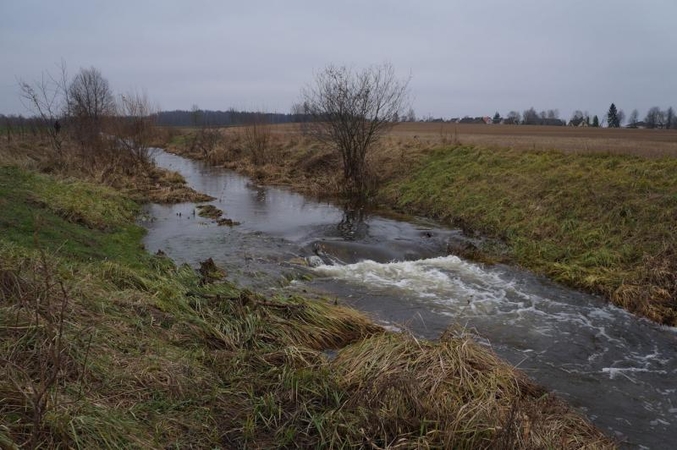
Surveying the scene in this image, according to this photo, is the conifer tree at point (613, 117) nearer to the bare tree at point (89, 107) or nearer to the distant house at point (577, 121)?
the distant house at point (577, 121)

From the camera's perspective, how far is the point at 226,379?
480 centimetres

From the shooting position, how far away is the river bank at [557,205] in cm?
986

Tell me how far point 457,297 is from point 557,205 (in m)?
6.32

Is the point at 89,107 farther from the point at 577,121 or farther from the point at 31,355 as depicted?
the point at 577,121

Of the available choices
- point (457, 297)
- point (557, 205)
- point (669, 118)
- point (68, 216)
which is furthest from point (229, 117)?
point (669, 118)

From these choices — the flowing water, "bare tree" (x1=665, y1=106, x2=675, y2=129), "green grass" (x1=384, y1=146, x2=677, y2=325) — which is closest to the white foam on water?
the flowing water

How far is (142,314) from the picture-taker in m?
5.96

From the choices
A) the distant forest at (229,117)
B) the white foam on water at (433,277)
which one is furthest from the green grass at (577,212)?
the distant forest at (229,117)

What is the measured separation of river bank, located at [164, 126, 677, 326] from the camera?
32.4 ft

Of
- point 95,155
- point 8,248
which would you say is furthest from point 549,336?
point 95,155

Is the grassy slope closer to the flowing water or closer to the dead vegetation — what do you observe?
the dead vegetation

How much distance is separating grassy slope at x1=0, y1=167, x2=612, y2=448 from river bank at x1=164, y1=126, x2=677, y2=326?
224 inches

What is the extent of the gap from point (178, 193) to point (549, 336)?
1607 centimetres

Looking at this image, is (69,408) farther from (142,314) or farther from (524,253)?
(524,253)
